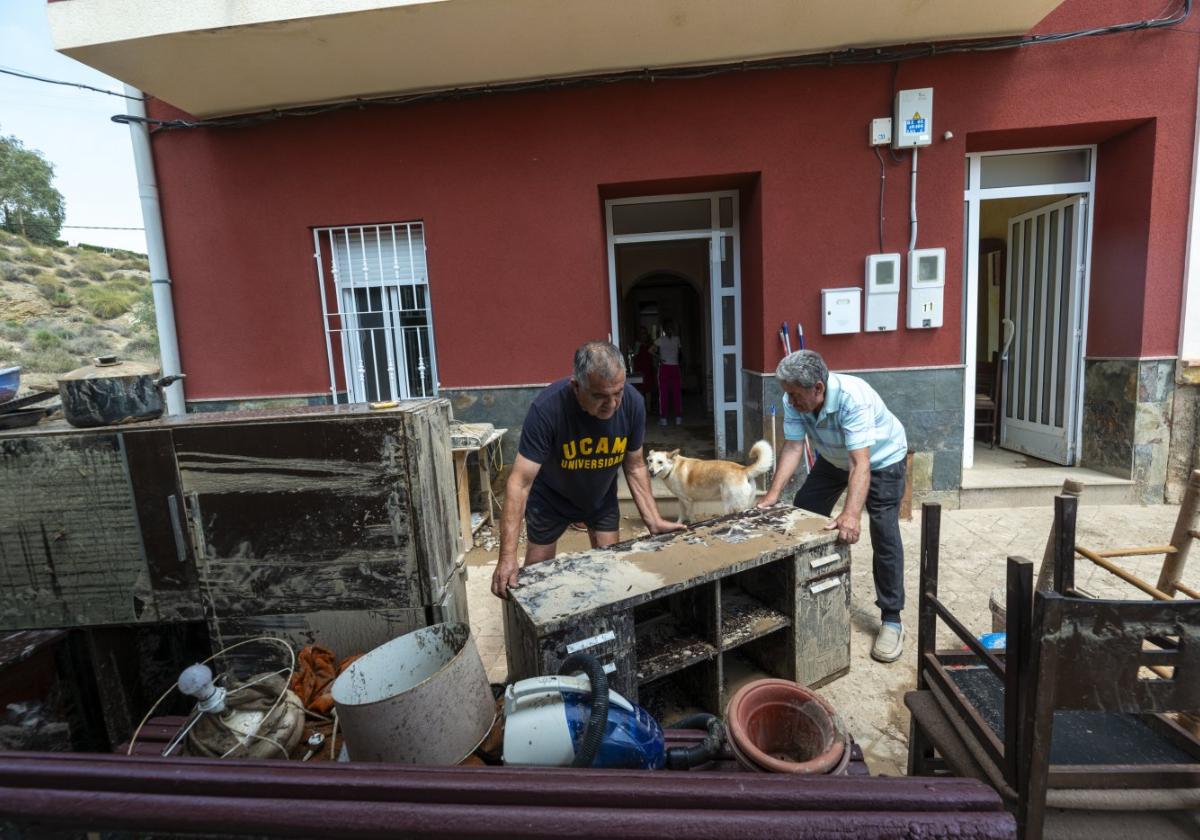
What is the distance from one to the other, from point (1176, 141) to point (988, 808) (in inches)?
272

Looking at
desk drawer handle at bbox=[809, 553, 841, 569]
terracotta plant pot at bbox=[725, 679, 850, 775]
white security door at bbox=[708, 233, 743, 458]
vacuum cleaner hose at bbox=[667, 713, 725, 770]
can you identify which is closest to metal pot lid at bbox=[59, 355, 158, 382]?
vacuum cleaner hose at bbox=[667, 713, 725, 770]

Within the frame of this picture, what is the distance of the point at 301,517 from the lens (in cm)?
238

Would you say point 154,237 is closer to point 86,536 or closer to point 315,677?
point 86,536

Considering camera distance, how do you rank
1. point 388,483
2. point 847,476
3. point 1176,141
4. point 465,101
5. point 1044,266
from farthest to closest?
1. point 1044,266
2. point 465,101
3. point 1176,141
4. point 847,476
5. point 388,483

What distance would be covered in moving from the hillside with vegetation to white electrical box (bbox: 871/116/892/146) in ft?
56.1

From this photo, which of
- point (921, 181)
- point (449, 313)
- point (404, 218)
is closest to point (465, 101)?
point (404, 218)

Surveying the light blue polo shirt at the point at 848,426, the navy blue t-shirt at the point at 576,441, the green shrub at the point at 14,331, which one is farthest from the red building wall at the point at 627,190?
the green shrub at the point at 14,331

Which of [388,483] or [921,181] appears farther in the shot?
[921,181]

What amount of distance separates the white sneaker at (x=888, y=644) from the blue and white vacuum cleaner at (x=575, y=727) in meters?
2.04

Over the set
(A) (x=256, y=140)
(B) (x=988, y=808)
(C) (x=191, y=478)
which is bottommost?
(B) (x=988, y=808)

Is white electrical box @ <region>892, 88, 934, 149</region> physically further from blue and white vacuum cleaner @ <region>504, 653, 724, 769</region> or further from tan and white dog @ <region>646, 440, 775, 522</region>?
blue and white vacuum cleaner @ <region>504, 653, 724, 769</region>

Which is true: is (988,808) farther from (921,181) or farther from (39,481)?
(921,181)

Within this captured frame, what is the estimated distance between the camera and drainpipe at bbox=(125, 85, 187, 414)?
566 centimetres

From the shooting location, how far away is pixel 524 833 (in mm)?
747
